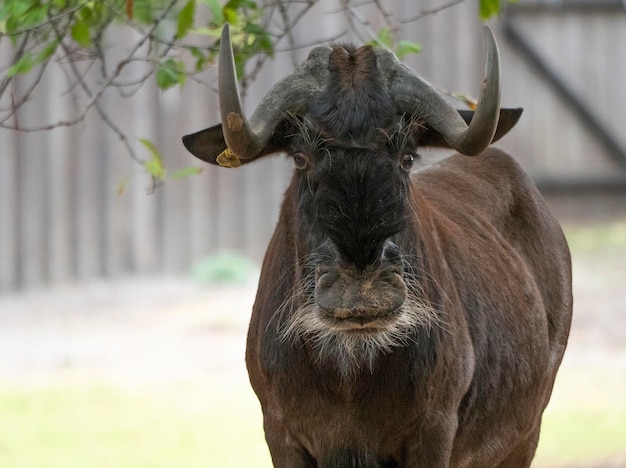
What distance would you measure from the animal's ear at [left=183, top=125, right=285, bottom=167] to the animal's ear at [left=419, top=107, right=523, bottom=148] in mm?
693

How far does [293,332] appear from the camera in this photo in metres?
5.27

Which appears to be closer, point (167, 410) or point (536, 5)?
point (167, 410)

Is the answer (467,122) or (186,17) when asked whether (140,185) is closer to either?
(186,17)

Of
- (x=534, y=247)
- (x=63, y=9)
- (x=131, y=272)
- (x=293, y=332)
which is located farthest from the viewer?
(x=131, y=272)

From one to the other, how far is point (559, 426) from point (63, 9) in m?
7.61

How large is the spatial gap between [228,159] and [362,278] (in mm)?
1022

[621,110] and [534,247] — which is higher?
[621,110]

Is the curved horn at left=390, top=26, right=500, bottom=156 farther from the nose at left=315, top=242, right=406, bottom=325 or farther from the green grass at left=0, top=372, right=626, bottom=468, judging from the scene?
the green grass at left=0, top=372, right=626, bottom=468

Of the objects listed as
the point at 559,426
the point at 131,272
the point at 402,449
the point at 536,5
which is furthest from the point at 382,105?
the point at 536,5

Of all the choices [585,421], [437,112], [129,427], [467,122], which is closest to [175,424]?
[129,427]

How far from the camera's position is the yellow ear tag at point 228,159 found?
523 centimetres

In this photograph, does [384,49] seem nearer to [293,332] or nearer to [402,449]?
[293,332]

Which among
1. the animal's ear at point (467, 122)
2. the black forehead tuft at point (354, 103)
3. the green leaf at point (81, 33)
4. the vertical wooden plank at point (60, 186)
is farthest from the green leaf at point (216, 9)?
the vertical wooden plank at point (60, 186)

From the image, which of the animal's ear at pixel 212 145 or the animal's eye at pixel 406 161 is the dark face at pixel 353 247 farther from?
the animal's ear at pixel 212 145
